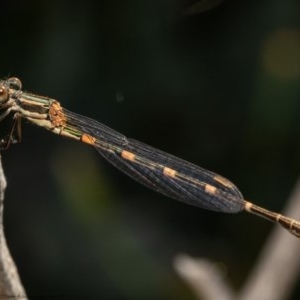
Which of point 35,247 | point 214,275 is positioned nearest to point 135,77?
point 35,247

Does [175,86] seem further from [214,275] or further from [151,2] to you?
[214,275]

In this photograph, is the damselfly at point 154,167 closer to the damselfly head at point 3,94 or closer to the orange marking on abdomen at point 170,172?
the orange marking on abdomen at point 170,172

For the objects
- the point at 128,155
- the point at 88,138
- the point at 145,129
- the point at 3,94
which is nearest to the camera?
the point at 3,94

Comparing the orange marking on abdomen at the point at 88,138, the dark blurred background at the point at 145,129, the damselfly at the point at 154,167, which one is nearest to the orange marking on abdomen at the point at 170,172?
the damselfly at the point at 154,167

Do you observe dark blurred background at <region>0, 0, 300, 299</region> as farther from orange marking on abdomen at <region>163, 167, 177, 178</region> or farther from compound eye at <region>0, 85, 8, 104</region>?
compound eye at <region>0, 85, 8, 104</region>

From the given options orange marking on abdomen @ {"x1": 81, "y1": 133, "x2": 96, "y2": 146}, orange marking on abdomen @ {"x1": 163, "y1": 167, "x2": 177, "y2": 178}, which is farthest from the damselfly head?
orange marking on abdomen @ {"x1": 163, "y1": 167, "x2": 177, "y2": 178}

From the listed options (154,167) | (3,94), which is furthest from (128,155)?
(3,94)

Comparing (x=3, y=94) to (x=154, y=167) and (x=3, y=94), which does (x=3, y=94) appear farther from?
(x=154, y=167)
